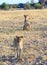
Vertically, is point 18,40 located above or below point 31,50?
above

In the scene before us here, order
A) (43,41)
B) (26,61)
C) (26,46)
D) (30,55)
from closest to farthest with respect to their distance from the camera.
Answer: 1. (26,61)
2. (30,55)
3. (26,46)
4. (43,41)

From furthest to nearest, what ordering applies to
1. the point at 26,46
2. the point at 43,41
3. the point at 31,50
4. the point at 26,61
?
the point at 43,41 → the point at 26,46 → the point at 31,50 → the point at 26,61

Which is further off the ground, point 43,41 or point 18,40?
point 18,40

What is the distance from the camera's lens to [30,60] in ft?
34.1

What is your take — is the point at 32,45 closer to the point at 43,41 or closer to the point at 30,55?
the point at 43,41

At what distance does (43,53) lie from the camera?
11.6 metres

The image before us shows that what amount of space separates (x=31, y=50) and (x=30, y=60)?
1.88m

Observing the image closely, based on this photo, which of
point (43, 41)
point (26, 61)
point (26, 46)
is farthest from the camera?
point (43, 41)

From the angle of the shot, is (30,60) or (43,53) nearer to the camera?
(30,60)

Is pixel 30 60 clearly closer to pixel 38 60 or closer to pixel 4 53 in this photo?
pixel 38 60

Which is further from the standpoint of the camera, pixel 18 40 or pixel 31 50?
pixel 31 50

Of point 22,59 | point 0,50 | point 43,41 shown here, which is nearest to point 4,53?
point 0,50

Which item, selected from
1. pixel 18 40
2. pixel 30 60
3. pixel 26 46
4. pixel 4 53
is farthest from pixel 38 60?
pixel 26 46

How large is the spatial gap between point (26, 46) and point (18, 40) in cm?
284
